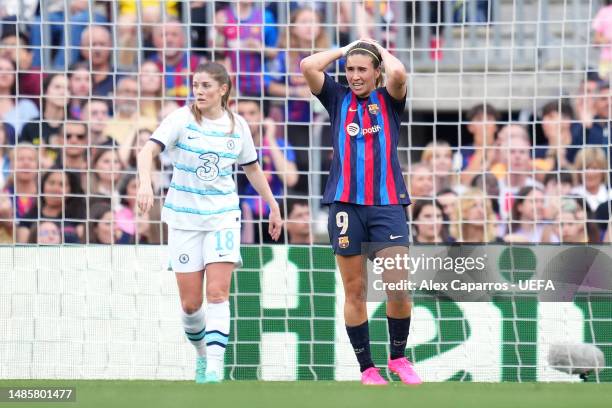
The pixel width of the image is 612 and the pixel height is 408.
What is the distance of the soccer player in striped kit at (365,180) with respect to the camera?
7.16m

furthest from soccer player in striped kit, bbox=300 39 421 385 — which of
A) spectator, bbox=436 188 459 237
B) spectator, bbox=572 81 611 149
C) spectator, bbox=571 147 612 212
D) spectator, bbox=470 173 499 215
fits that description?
spectator, bbox=571 147 612 212

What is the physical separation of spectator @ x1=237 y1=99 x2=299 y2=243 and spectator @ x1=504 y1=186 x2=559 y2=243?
1.81 meters

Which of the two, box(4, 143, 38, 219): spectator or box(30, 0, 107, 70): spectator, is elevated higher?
box(30, 0, 107, 70): spectator

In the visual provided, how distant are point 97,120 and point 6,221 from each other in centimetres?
108

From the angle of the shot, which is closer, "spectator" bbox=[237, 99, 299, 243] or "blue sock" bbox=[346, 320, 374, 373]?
"blue sock" bbox=[346, 320, 374, 373]

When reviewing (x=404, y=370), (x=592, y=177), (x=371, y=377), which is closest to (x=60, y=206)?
(x=371, y=377)

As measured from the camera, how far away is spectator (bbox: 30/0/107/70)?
1028 centimetres

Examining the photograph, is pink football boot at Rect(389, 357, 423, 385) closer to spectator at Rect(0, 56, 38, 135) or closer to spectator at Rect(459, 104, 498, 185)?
spectator at Rect(459, 104, 498, 185)

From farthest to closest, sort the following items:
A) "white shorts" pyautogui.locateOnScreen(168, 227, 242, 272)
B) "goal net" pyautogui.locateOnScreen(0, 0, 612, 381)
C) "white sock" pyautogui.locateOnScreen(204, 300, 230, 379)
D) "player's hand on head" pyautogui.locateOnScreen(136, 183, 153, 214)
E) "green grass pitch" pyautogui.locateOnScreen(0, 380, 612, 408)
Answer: "goal net" pyautogui.locateOnScreen(0, 0, 612, 381), "white shorts" pyautogui.locateOnScreen(168, 227, 242, 272), "white sock" pyautogui.locateOnScreen(204, 300, 230, 379), "player's hand on head" pyautogui.locateOnScreen(136, 183, 153, 214), "green grass pitch" pyautogui.locateOnScreen(0, 380, 612, 408)

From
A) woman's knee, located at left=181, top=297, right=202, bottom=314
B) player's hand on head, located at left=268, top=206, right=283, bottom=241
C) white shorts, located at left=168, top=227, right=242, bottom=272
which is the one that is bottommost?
woman's knee, located at left=181, top=297, right=202, bottom=314

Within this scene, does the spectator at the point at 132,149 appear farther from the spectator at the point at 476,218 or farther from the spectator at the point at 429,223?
the spectator at the point at 476,218

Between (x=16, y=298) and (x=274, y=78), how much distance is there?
2.80m

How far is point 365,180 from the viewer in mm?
7164

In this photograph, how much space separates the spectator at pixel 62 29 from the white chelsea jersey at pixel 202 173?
8.58 feet
